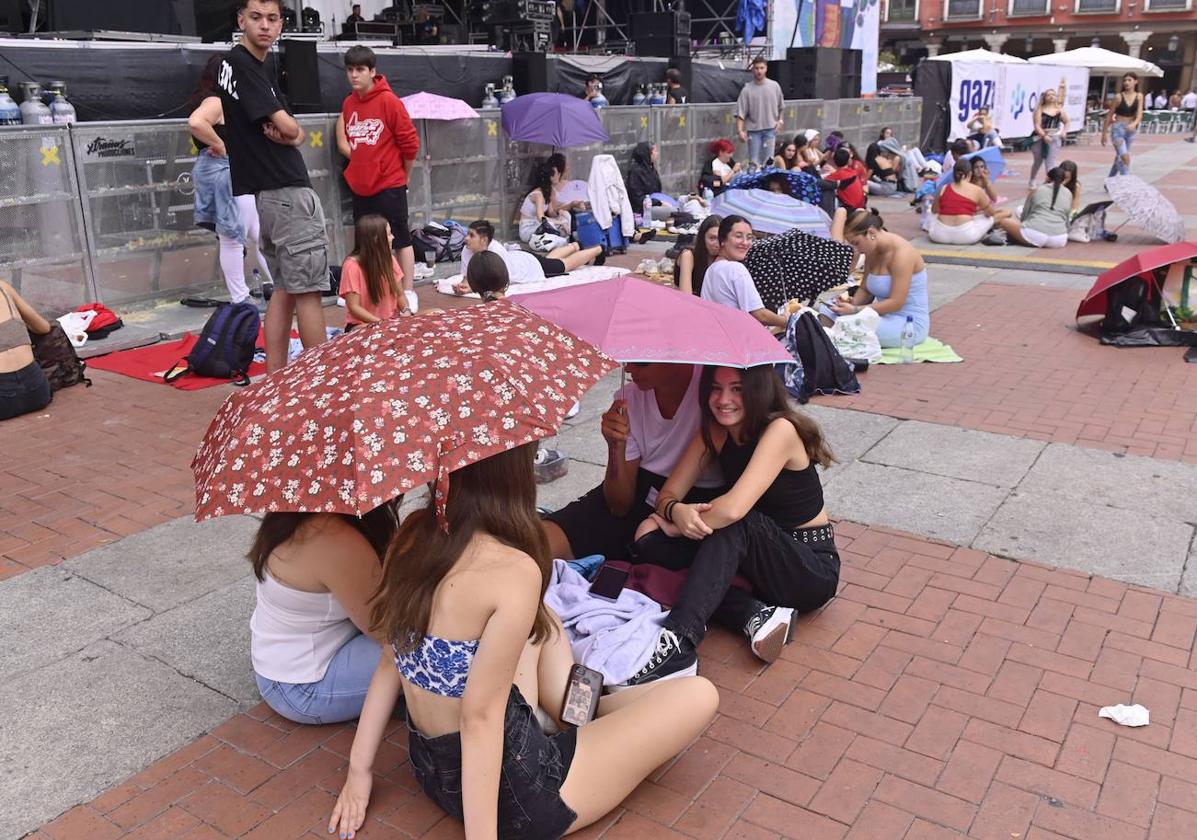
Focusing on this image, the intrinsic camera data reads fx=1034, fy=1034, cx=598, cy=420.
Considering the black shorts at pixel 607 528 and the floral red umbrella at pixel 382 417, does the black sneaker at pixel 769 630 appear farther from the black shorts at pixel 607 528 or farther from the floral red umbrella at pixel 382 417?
the floral red umbrella at pixel 382 417

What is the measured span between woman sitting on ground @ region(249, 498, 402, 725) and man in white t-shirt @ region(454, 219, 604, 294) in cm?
583

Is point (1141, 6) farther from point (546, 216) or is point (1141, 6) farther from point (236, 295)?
point (236, 295)

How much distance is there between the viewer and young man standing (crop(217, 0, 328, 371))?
240 inches

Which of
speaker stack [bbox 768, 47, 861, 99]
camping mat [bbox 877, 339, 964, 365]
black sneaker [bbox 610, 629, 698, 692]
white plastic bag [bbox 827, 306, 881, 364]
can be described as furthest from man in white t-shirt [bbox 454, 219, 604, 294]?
speaker stack [bbox 768, 47, 861, 99]

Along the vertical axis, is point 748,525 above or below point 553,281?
above

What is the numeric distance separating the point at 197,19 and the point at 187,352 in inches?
367

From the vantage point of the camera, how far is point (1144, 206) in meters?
10.4

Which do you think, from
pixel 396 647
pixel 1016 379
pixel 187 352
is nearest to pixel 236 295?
pixel 187 352

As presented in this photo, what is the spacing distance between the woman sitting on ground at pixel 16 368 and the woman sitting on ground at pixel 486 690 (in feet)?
15.5

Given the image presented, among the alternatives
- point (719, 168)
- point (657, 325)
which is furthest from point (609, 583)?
point (719, 168)

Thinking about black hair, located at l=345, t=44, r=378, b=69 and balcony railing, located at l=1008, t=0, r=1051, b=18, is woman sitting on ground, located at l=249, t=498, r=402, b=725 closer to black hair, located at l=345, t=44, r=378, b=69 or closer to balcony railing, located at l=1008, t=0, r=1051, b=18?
black hair, located at l=345, t=44, r=378, b=69

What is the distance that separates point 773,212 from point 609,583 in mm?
6736

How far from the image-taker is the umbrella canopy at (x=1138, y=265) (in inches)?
304

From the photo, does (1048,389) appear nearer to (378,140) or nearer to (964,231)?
(378,140)
